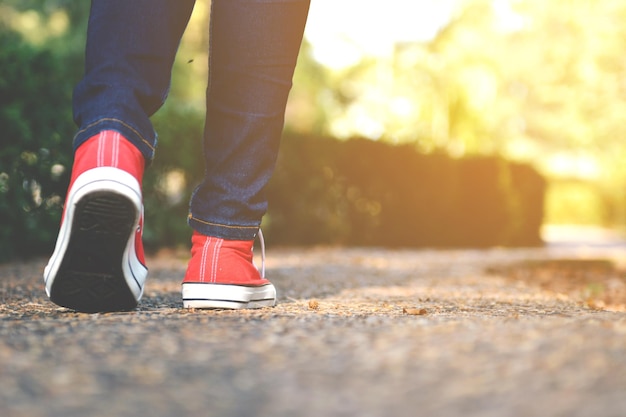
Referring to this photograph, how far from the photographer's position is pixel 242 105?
6.56ft

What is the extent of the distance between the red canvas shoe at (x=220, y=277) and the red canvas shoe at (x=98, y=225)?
9.4 inches

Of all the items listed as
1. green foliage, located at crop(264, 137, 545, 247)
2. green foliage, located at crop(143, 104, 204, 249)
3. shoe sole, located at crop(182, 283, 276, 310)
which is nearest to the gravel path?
shoe sole, located at crop(182, 283, 276, 310)

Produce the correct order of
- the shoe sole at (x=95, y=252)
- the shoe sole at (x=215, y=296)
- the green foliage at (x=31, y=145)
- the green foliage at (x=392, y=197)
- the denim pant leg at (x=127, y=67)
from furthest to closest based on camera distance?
the green foliage at (x=392, y=197) < the green foliage at (x=31, y=145) < the shoe sole at (x=215, y=296) < the denim pant leg at (x=127, y=67) < the shoe sole at (x=95, y=252)

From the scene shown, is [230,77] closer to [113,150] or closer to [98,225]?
[113,150]

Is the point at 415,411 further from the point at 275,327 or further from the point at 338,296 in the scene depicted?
the point at 338,296

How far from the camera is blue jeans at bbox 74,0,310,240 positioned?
69.9 inches

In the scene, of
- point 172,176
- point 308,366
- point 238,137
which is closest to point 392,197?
point 172,176

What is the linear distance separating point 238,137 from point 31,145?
11.8 ft

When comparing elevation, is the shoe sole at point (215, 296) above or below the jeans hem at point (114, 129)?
below

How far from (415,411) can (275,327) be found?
0.53 meters

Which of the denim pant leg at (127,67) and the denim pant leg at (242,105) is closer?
the denim pant leg at (127,67)

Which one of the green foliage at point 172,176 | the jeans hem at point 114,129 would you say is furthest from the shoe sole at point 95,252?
the green foliage at point 172,176

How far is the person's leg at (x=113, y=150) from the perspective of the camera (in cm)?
161

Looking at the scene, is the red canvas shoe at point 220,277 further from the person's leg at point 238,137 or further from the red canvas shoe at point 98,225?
the red canvas shoe at point 98,225
